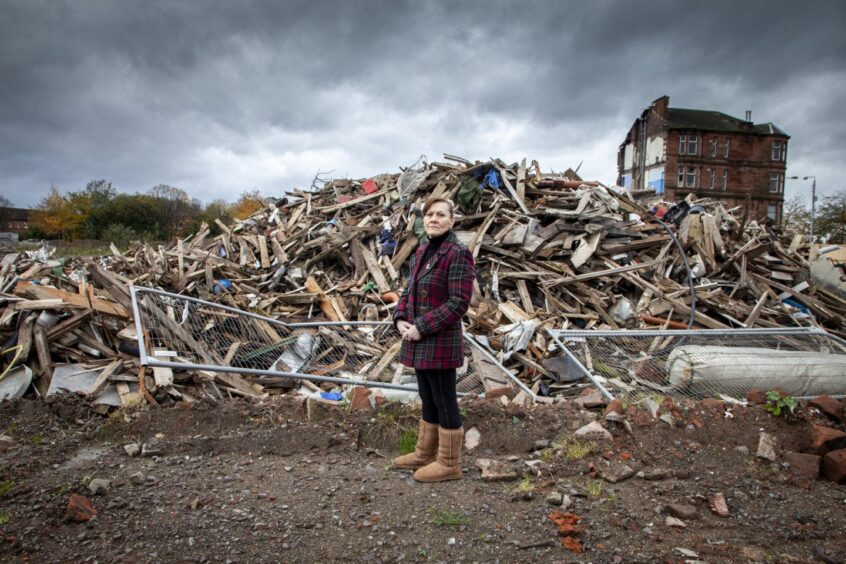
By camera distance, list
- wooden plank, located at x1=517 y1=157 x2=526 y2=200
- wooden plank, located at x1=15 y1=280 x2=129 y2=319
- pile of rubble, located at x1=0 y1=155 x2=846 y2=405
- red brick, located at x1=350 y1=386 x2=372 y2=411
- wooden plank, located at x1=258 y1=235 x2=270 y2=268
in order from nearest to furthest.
Result: red brick, located at x1=350 y1=386 x2=372 y2=411, wooden plank, located at x1=15 y1=280 x2=129 y2=319, pile of rubble, located at x1=0 y1=155 x2=846 y2=405, wooden plank, located at x1=258 y1=235 x2=270 y2=268, wooden plank, located at x1=517 y1=157 x2=526 y2=200

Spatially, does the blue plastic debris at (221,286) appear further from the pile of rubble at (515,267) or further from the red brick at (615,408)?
the red brick at (615,408)

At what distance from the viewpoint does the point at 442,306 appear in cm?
291

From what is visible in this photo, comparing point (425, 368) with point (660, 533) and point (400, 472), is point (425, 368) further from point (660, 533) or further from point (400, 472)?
point (660, 533)

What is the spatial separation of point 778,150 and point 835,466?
1853 inches

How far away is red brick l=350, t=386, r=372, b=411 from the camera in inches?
162

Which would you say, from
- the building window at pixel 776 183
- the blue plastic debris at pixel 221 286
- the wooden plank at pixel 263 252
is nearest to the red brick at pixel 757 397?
the blue plastic debris at pixel 221 286

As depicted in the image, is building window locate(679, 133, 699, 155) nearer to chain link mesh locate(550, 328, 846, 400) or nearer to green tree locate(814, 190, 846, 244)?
green tree locate(814, 190, 846, 244)

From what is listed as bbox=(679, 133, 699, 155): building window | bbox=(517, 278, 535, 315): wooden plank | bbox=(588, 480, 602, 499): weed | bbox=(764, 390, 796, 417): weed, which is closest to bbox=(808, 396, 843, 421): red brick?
bbox=(764, 390, 796, 417): weed

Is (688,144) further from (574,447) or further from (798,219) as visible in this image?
(574,447)

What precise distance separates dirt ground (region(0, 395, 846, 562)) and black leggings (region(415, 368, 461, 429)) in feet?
1.44

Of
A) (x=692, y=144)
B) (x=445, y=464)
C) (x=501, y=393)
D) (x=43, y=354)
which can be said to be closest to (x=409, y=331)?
(x=445, y=464)

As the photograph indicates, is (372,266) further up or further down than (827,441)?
further up

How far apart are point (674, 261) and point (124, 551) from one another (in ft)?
28.5

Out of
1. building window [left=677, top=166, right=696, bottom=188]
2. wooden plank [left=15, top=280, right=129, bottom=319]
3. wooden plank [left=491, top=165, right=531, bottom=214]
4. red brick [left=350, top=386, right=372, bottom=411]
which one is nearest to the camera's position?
red brick [left=350, top=386, right=372, bottom=411]
